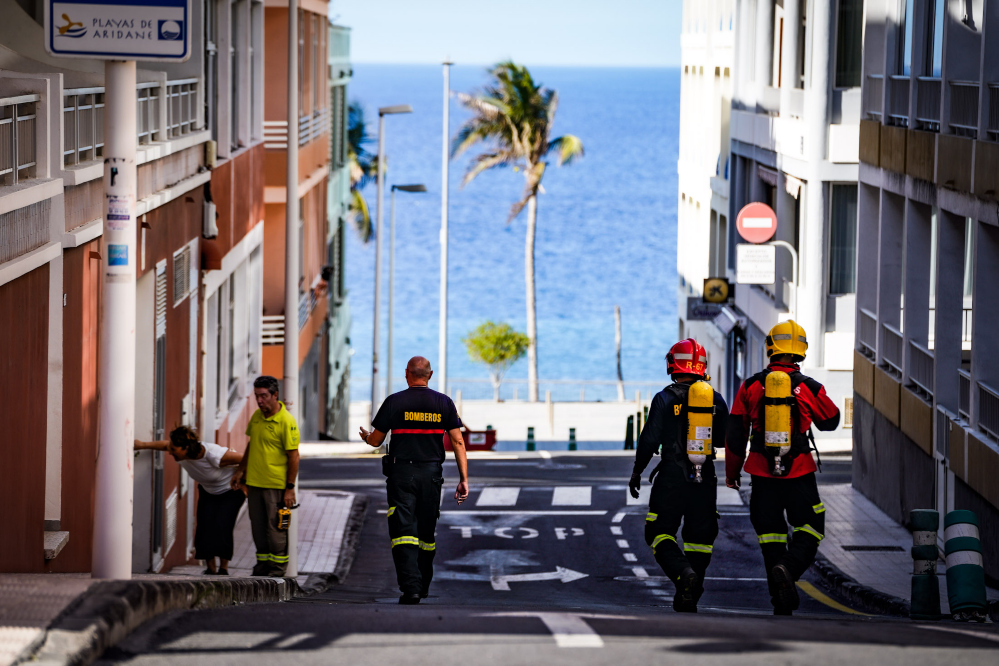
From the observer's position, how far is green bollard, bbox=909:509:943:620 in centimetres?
1110

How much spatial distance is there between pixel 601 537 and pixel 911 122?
655 cm

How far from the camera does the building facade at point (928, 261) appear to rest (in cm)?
1464

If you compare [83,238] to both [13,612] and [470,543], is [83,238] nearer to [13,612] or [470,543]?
[13,612]

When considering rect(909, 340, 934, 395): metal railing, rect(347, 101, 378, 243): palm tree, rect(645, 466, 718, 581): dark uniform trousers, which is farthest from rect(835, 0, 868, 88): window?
rect(347, 101, 378, 243): palm tree

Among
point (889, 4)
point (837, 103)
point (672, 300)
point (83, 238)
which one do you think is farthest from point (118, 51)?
point (672, 300)

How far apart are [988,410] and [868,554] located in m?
2.52

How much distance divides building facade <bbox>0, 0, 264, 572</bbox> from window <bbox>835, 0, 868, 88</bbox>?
35.9 feet

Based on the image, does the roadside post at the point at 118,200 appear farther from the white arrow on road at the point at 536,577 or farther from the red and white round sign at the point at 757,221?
the red and white round sign at the point at 757,221

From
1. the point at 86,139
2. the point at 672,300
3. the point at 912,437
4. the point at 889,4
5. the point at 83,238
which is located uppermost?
the point at 889,4

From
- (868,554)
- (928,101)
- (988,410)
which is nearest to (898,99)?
(928,101)

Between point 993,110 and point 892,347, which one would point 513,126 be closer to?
point 892,347

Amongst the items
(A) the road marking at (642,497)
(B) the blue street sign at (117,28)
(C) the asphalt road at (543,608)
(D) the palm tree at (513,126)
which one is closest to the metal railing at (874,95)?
(C) the asphalt road at (543,608)

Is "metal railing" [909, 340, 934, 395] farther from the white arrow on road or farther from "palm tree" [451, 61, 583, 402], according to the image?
"palm tree" [451, 61, 583, 402]

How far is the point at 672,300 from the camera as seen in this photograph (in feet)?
420
